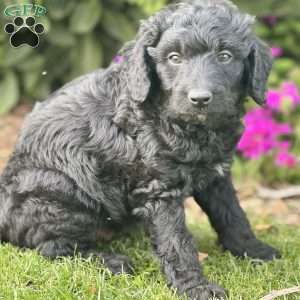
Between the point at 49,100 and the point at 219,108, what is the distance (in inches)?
61.6

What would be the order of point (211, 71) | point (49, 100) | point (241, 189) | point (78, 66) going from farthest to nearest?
point (78, 66) < point (241, 189) < point (49, 100) < point (211, 71)

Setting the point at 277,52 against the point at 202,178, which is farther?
the point at 277,52

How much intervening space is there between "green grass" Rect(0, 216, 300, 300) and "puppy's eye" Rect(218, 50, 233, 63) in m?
1.50

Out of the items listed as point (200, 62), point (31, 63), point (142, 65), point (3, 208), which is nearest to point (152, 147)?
point (142, 65)

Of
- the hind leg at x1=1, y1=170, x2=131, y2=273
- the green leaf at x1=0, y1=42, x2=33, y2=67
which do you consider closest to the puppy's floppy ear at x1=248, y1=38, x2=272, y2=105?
the hind leg at x1=1, y1=170, x2=131, y2=273

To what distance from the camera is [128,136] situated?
4.73 m

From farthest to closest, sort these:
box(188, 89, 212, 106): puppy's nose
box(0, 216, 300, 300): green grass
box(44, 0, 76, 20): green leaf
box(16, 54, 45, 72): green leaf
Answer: box(16, 54, 45, 72): green leaf
box(44, 0, 76, 20): green leaf
box(0, 216, 300, 300): green grass
box(188, 89, 212, 106): puppy's nose

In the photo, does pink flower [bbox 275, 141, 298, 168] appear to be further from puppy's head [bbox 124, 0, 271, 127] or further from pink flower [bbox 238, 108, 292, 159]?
puppy's head [bbox 124, 0, 271, 127]

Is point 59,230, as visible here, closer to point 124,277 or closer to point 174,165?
point 124,277

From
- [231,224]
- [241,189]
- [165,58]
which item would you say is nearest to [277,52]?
[241,189]

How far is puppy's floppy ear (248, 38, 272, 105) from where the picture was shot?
451 cm

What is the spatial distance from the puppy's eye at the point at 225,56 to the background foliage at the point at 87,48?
3633mm

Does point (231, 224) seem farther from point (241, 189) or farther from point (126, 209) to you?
point (241, 189)

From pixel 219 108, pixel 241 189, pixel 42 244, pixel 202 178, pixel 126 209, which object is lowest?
pixel 241 189
